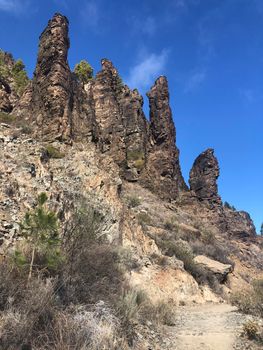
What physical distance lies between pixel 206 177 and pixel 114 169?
2883 cm

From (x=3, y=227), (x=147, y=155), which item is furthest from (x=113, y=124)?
(x=3, y=227)

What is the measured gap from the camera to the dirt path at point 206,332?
8.55 m

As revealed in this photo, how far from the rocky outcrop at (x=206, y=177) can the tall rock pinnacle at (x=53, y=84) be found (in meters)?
24.4

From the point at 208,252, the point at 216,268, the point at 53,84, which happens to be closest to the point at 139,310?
the point at 216,268

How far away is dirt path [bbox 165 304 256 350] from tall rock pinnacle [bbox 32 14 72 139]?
669 inches

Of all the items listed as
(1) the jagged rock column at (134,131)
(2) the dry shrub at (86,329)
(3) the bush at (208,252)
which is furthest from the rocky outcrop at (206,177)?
(2) the dry shrub at (86,329)

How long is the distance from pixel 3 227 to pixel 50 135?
55.9 feet

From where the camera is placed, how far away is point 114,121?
1612 inches

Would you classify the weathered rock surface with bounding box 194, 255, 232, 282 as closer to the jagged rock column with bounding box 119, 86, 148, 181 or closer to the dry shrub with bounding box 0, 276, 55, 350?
the dry shrub with bounding box 0, 276, 55, 350

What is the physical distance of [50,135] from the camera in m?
25.5

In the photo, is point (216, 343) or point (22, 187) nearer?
point (216, 343)

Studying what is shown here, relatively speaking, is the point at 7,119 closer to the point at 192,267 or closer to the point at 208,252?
the point at 192,267

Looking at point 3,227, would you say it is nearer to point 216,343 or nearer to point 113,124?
point 216,343

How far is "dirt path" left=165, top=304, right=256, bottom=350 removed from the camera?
336 inches
